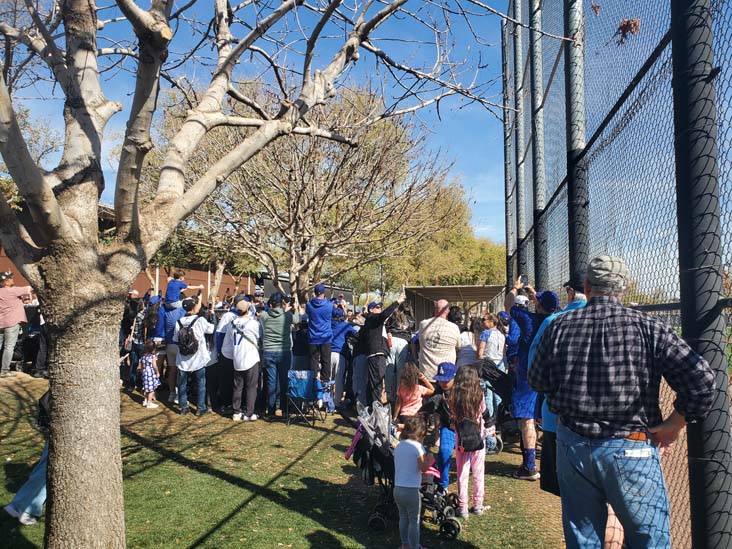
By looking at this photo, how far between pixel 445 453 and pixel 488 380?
1606 millimetres

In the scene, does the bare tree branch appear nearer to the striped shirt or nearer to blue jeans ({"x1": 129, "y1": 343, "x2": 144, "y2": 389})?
the striped shirt

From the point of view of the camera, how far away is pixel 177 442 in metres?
7.47

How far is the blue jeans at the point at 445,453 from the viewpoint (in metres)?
5.20

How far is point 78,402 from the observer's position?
123 inches

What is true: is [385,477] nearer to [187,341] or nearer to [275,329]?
[275,329]

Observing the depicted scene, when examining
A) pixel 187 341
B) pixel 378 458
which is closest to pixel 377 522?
pixel 378 458

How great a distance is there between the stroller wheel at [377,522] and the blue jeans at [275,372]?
15.9ft

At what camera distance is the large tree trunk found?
3.09 metres

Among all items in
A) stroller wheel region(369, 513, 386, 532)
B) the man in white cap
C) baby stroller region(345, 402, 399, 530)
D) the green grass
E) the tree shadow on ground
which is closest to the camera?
the green grass

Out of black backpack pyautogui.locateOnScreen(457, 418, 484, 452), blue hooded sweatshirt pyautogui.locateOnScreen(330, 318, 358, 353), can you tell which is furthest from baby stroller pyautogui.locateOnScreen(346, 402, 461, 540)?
blue hooded sweatshirt pyautogui.locateOnScreen(330, 318, 358, 353)

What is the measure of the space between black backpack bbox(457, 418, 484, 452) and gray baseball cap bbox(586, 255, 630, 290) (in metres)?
2.60

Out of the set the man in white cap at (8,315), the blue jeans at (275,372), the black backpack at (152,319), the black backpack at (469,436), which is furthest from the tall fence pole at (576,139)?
the man in white cap at (8,315)

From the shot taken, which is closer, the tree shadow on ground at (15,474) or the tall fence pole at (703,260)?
the tall fence pole at (703,260)

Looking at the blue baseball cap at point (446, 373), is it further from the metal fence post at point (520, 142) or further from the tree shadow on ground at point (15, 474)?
the tree shadow on ground at point (15, 474)
